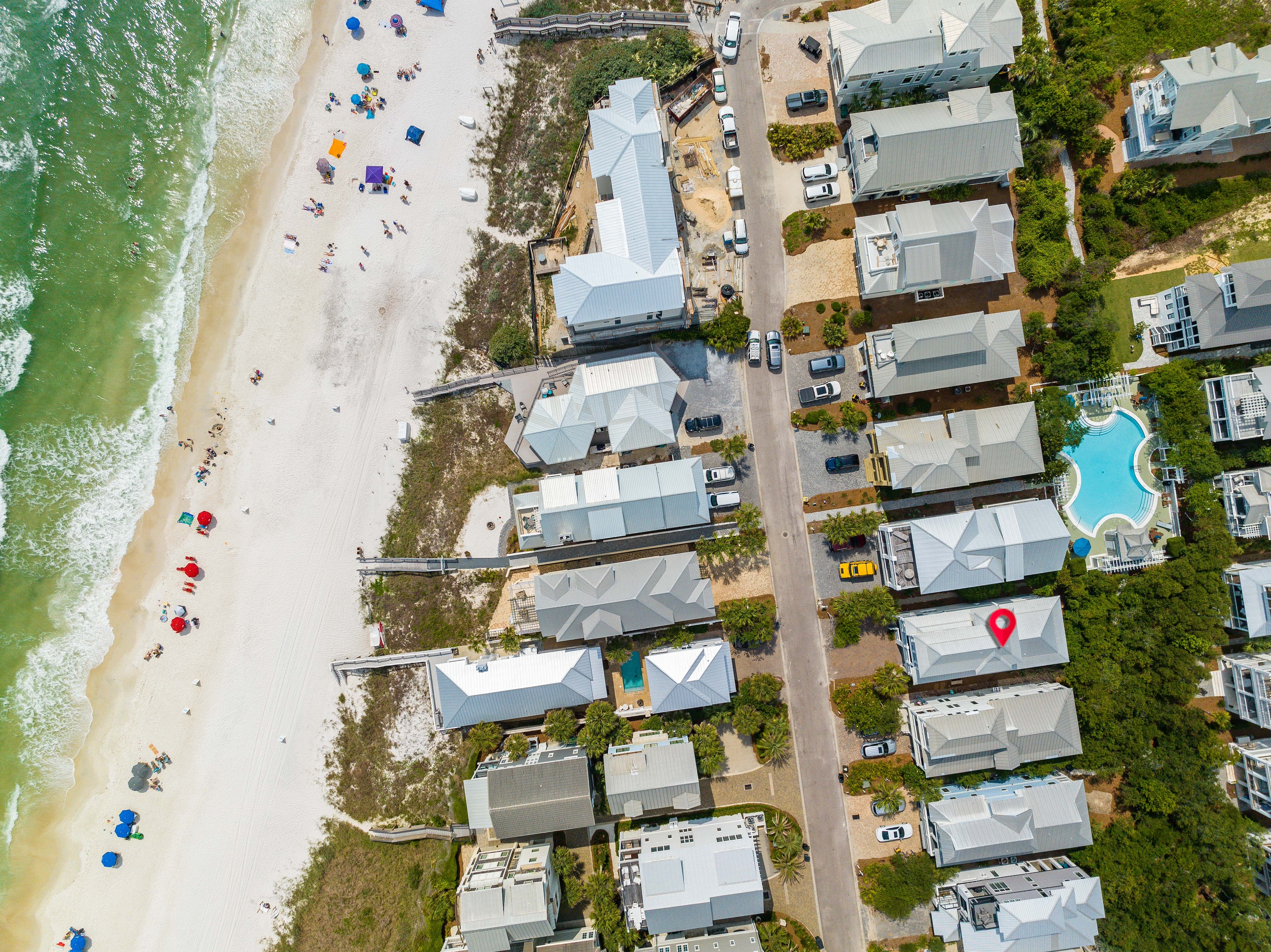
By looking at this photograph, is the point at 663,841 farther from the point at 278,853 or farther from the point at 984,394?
the point at 984,394

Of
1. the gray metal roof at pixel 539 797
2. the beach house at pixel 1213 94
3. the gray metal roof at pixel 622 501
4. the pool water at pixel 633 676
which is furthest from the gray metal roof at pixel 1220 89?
the gray metal roof at pixel 539 797

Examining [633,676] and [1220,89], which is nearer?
[1220,89]

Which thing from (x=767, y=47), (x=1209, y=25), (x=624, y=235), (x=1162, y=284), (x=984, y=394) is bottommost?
(x=984, y=394)

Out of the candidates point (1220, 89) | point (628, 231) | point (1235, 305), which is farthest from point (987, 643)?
point (1220, 89)

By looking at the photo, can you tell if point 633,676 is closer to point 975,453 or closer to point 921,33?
point 975,453

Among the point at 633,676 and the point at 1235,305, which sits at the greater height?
the point at 1235,305

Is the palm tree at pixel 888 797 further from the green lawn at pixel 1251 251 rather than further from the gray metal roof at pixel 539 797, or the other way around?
the green lawn at pixel 1251 251

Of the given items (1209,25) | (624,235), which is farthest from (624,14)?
(1209,25)
